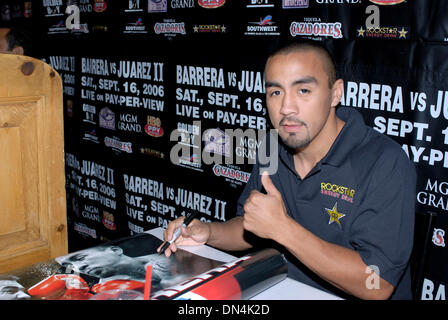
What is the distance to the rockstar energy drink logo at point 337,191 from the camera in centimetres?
138

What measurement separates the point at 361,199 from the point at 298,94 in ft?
1.33

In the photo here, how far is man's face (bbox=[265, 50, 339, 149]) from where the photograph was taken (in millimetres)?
1418

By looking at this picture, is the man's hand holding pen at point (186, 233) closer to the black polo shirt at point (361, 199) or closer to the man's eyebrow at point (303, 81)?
the black polo shirt at point (361, 199)

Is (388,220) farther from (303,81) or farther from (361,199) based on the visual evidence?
(303,81)

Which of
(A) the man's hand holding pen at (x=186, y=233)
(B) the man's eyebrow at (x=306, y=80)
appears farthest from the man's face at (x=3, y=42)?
(B) the man's eyebrow at (x=306, y=80)

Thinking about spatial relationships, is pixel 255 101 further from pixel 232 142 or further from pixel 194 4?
pixel 194 4

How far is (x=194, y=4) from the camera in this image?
278 centimetres

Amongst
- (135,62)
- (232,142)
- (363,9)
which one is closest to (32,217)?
(232,142)

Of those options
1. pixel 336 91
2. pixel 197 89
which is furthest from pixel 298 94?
pixel 197 89

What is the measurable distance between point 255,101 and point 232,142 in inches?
12.6

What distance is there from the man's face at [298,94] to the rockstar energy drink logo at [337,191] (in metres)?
0.16

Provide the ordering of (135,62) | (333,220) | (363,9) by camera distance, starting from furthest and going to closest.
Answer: (135,62) < (363,9) < (333,220)

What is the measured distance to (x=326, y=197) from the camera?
4.73 ft

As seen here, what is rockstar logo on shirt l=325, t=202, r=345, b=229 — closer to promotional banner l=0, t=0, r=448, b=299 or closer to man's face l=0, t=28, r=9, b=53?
promotional banner l=0, t=0, r=448, b=299
